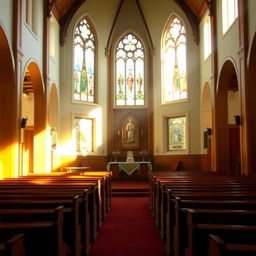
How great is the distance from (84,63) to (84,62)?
0.16 ft

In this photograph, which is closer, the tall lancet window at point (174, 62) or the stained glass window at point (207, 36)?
the stained glass window at point (207, 36)

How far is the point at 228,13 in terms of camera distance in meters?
12.5

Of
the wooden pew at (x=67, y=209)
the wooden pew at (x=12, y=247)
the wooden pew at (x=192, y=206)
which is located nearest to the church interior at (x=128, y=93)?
the wooden pew at (x=67, y=209)

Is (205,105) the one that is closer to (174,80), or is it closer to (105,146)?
(174,80)

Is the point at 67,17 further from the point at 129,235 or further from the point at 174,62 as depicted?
the point at 129,235

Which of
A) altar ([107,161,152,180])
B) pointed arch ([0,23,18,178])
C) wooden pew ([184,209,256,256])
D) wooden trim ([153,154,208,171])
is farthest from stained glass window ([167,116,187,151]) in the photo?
wooden pew ([184,209,256,256])

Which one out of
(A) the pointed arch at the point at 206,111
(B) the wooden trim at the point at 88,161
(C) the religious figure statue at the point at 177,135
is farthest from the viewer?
(C) the religious figure statue at the point at 177,135

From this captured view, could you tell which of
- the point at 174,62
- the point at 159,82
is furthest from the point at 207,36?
the point at 159,82

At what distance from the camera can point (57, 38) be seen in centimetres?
1656

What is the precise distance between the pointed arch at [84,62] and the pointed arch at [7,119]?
7240 mm

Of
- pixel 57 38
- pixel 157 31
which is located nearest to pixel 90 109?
pixel 57 38

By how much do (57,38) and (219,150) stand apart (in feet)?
28.1

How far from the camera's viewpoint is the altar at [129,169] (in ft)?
54.3

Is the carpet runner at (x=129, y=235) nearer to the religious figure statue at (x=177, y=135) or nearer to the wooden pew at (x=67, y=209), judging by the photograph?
the wooden pew at (x=67, y=209)
